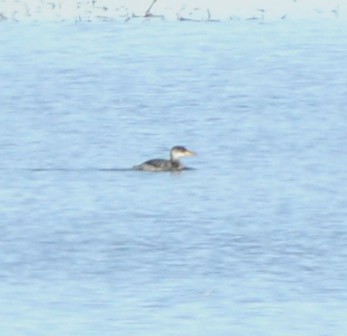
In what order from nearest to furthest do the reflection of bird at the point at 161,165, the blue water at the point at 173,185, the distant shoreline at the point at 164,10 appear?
the blue water at the point at 173,185
the reflection of bird at the point at 161,165
the distant shoreline at the point at 164,10

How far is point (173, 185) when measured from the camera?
651 inches

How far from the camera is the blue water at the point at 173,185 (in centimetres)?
1147

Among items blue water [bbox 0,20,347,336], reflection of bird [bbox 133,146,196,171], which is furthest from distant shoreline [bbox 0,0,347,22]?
reflection of bird [bbox 133,146,196,171]

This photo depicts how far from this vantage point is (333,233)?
13789mm

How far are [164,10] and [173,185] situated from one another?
50.8ft

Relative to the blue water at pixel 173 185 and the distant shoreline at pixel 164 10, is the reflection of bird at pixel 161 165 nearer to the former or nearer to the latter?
the blue water at pixel 173 185

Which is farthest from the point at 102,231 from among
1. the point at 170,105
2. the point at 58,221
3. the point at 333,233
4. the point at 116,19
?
the point at 116,19

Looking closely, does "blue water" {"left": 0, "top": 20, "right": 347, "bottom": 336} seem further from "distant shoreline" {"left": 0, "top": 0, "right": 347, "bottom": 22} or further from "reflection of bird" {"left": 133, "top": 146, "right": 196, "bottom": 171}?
"distant shoreline" {"left": 0, "top": 0, "right": 347, "bottom": 22}

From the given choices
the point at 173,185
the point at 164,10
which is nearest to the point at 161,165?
the point at 173,185

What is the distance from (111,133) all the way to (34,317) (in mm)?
8558

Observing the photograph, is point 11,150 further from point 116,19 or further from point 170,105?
point 116,19

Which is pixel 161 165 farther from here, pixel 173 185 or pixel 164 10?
pixel 164 10

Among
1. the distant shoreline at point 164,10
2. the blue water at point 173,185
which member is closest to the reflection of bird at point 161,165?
the blue water at point 173,185

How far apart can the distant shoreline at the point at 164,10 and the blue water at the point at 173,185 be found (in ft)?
6.02
